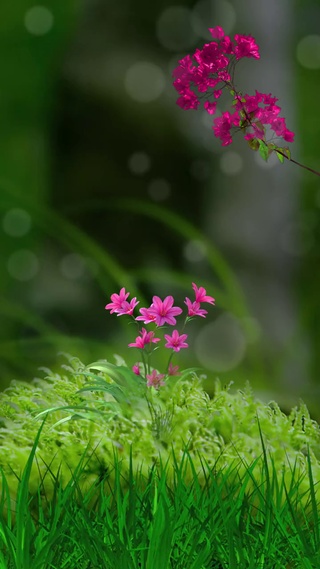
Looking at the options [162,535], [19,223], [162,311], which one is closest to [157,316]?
[162,311]

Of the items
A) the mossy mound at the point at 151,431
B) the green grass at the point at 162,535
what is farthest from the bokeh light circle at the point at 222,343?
the green grass at the point at 162,535

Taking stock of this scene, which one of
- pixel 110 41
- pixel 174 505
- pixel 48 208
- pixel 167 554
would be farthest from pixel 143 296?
pixel 167 554

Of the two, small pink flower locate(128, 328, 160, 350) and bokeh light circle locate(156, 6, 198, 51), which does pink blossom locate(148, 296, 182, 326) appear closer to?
small pink flower locate(128, 328, 160, 350)

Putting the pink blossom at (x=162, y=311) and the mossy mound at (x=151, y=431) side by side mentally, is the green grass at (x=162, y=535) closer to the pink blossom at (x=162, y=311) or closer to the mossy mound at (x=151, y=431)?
the mossy mound at (x=151, y=431)

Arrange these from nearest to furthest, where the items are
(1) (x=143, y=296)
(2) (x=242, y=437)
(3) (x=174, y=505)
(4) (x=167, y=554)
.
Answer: (4) (x=167, y=554)
(3) (x=174, y=505)
(2) (x=242, y=437)
(1) (x=143, y=296)

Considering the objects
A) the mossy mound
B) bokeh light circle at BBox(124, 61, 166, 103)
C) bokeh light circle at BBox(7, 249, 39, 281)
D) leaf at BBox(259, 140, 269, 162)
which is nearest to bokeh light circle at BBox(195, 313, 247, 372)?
the mossy mound

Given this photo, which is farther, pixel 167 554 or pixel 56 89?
pixel 56 89

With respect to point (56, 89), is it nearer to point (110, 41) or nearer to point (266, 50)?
point (110, 41)
